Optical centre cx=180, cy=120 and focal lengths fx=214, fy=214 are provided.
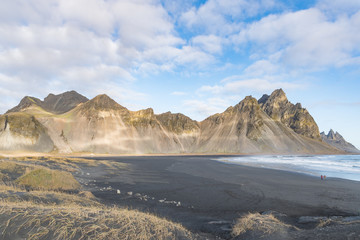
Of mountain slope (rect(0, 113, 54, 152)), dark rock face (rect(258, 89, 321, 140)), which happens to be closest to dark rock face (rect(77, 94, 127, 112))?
mountain slope (rect(0, 113, 54, 152))

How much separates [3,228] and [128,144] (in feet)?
377

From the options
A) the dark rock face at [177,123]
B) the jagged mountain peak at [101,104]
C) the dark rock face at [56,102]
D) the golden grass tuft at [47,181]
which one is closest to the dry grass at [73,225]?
the golden grass tuft at [47,181]

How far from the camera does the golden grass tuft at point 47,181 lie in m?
Result: 13.2

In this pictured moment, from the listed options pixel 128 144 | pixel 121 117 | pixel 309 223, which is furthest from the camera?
pixel 121 117

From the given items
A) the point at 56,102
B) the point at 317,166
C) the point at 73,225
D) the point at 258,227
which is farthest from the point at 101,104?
the point at 73,225

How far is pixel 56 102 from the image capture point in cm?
Answer: 14825

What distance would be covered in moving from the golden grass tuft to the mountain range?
7982cm

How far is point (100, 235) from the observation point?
461cm

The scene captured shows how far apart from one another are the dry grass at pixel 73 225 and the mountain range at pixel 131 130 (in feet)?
298

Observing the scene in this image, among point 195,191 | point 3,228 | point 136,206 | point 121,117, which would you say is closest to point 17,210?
point 3,228

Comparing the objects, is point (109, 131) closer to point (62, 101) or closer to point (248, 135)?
point (62, 101)

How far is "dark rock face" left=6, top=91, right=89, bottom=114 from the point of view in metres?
134

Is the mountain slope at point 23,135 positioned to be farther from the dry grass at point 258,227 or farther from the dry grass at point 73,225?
the dry grass at point 258,227

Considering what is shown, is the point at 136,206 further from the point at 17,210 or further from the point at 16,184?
the point at 16,184
